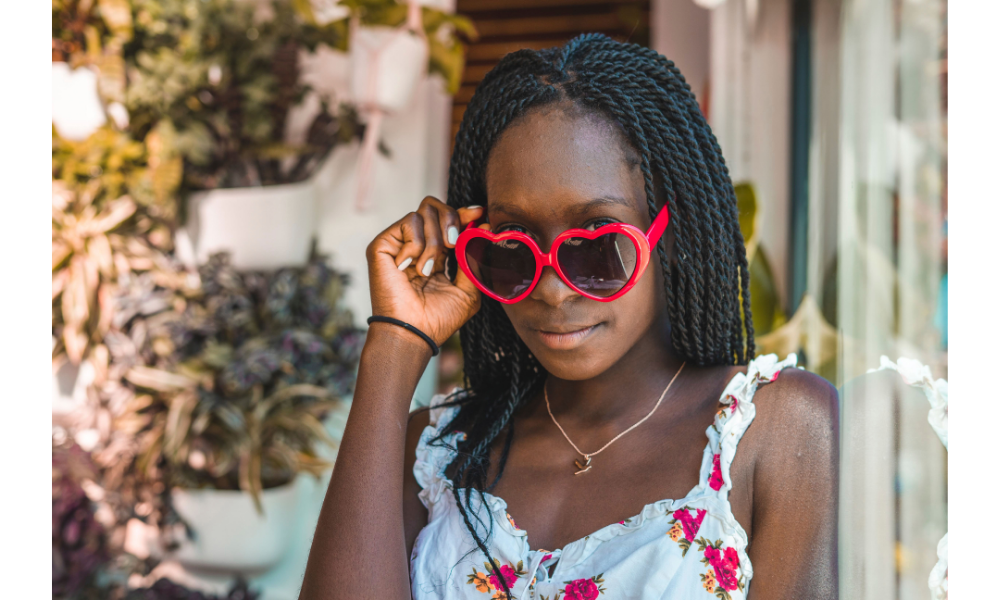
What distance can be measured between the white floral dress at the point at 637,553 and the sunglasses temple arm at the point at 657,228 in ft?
0.88

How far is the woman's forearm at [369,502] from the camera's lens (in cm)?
118

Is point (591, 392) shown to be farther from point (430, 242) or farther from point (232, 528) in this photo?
point (232, 528)

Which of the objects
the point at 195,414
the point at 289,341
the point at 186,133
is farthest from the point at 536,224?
the point at 186,133

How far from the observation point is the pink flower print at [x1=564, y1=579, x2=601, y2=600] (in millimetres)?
1147

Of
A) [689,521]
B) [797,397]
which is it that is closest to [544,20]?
[797,397]

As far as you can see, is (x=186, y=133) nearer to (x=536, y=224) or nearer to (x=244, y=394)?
(x=244, y=394)

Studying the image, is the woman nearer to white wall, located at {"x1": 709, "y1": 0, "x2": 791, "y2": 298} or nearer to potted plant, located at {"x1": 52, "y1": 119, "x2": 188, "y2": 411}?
white wall, located at {"x1": 709, "y1": 0, "x2": 791, "y2": 298}

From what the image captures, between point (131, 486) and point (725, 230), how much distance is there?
9.06ft

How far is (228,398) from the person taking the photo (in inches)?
120

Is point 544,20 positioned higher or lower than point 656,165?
higher

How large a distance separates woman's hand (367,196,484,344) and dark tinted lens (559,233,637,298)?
0.28 m

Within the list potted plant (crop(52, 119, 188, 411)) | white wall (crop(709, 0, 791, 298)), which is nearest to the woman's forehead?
white wall (crop(709, 0, 791, 298))

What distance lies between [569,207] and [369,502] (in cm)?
57
